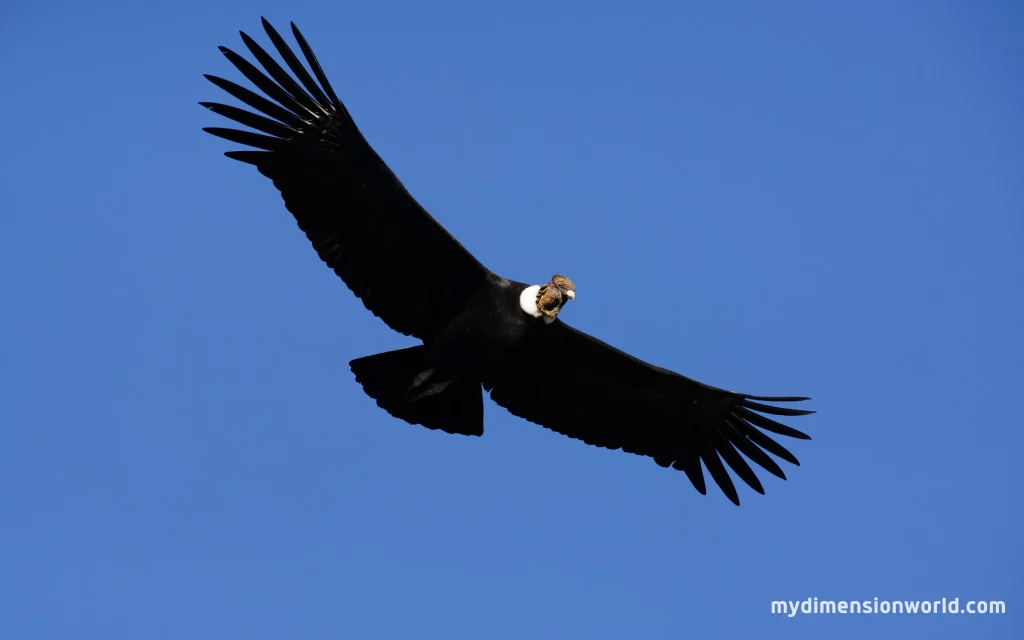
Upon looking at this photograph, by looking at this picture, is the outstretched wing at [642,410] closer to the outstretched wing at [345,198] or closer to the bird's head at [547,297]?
the bird's head at [547,297]

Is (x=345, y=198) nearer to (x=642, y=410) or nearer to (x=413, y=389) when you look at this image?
(x=413, y=389)

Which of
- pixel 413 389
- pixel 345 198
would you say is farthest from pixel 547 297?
pixel 345 198

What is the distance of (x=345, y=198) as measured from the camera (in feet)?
41.1

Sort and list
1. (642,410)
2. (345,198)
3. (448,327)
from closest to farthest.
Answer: (345,198) → (448,327) → (642,410)

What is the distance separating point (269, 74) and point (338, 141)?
89 cm

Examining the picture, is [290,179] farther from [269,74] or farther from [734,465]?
[734,465]

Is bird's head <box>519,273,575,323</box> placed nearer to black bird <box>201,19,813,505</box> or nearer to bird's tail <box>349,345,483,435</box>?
black bird <box>201,19,813,505</box>

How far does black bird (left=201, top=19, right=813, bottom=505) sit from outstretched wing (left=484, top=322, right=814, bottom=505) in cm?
1

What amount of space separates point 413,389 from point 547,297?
1692 mm

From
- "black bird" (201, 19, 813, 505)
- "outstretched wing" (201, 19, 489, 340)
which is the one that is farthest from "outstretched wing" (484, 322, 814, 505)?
"outstretched wing" (201, 19, 489, 340)

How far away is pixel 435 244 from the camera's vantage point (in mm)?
12719

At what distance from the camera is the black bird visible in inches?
483

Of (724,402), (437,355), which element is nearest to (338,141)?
(437,355)

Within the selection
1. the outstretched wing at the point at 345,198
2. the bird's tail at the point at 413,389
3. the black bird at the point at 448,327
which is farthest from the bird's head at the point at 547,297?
the bird's tail at the point at 413,389
